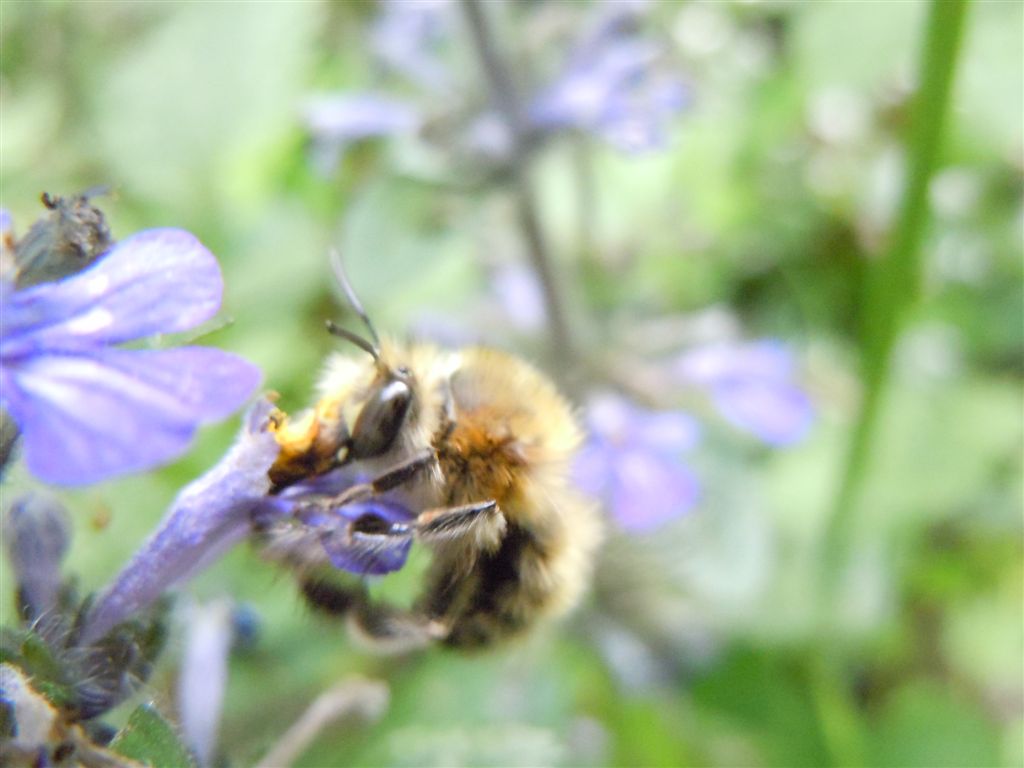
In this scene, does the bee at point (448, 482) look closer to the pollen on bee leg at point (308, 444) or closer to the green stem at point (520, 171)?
the pollen on bee leg at point (308, 444)

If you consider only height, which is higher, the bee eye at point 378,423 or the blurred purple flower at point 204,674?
the bee eye at point 378,423

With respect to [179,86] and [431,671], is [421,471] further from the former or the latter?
[179,86]

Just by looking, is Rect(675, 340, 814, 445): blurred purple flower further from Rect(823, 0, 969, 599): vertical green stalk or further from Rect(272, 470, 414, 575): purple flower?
Rect(272, 470, 414, 575): purple flower

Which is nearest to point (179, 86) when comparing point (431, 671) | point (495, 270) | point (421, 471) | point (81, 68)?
point (81, 68)

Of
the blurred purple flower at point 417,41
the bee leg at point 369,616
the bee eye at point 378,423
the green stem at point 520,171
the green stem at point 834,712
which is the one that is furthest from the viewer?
the green stem at point 834,712

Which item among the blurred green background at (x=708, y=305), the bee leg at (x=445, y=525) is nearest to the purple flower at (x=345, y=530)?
the bee leg at (x=445, y=525)

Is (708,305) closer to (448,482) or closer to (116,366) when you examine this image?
(448,482)
